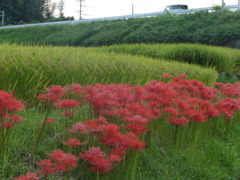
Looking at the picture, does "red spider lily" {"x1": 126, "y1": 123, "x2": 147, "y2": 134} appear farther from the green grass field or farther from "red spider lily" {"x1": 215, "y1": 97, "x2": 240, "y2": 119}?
"red spider lily" {"x1": 215, "y1": 97, "x2": 240, "y2": 119}

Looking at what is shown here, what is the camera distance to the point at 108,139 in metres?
2.40

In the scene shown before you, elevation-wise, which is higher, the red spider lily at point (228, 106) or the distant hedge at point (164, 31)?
the distant hedge at point (164, 31)

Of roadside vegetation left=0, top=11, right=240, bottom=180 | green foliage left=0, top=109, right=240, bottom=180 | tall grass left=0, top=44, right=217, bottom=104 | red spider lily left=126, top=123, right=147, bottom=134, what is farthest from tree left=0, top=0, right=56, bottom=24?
red spider lily left=126, top=123, right=147, bottom=134

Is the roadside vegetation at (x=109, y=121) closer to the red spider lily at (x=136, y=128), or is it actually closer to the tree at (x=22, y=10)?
the red spider lily at (x=136, y=128)

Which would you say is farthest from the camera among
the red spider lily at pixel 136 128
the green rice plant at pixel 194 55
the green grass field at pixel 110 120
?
the green rice plant at pixel 194 55

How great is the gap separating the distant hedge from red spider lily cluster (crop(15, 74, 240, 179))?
1117 centimetres

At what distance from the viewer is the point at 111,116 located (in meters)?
3.25

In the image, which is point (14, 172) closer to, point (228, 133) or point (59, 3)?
point (228, 133)

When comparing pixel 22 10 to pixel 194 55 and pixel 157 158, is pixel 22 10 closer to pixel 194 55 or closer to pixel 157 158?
pixel 194 55

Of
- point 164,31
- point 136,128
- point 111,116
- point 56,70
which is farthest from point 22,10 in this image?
point 136,128

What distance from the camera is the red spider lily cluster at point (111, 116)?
86.5 inches

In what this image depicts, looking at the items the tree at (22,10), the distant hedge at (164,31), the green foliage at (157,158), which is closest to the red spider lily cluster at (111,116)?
the green foliage at (157,158)

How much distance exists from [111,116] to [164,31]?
13.2 metres

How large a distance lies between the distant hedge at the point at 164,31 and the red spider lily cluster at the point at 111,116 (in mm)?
11168
